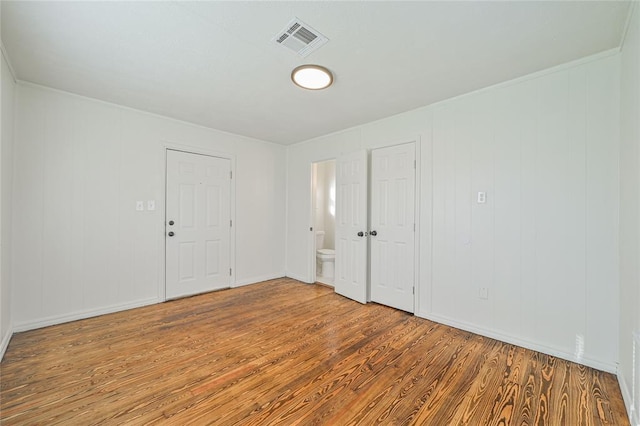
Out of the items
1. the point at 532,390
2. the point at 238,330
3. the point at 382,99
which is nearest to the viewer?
the point at 532,390

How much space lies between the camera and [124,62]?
226 cm

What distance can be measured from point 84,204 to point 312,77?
2.80 metres

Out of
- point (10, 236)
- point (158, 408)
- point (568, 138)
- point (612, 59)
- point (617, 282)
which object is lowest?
point (158, 408)

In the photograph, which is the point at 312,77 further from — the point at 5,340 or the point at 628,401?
the point at 5,340

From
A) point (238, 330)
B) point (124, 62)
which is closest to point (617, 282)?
point (238, 330)

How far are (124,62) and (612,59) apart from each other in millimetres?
3829

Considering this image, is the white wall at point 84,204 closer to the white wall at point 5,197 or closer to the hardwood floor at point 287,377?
the white wall at point 5,197

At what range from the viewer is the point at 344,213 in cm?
393

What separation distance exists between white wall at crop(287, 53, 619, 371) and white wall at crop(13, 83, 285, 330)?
3268 mm

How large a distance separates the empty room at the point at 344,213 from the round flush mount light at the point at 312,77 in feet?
0.05

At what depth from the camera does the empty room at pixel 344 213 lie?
171 centimetres

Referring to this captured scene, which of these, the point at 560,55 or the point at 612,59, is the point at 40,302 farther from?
the point at 612,59

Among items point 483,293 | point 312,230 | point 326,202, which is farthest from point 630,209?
point 326,202

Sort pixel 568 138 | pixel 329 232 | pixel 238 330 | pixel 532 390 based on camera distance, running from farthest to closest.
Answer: pixel 329 232, pixel 238 330, pixel 568 138, pixel 532 390
